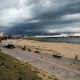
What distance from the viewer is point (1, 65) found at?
26953 millimetres

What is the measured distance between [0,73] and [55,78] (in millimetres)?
8275

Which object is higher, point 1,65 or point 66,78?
point 1,65

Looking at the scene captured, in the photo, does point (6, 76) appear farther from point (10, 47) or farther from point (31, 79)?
point (10, 47)

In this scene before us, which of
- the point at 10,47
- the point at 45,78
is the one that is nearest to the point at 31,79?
the point at 45,78

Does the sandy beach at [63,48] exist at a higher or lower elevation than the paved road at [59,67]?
lower

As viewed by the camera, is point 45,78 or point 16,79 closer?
point 16,79

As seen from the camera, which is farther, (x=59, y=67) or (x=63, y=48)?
(x=63, y=48)

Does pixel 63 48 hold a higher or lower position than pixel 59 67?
lower

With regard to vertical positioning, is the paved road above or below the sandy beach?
above

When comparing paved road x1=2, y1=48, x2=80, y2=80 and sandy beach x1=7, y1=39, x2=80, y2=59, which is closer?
paved road x1=2, y1=48, x2=80, y2=80

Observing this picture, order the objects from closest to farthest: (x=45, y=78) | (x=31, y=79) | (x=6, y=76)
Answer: (x=6, y=76)
(x=31, y=79)
(x=45, y=78)

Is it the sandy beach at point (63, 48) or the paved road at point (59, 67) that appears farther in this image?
the sandy beach at point (63, 48)

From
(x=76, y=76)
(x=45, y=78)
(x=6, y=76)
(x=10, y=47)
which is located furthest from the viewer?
(x=10, y=47)

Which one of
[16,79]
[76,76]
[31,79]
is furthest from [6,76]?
[76,76]
